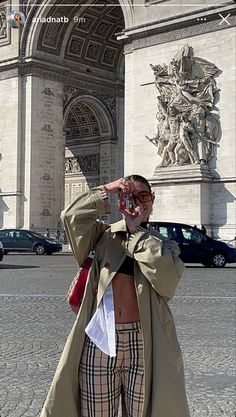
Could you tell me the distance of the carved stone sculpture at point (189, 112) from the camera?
22.6 meters

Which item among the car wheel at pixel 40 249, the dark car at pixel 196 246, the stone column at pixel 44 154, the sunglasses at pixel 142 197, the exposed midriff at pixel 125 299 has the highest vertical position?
the stone column at pixel 44 154

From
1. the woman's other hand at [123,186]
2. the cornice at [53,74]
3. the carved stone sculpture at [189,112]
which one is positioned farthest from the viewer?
the cornice at [53,74]

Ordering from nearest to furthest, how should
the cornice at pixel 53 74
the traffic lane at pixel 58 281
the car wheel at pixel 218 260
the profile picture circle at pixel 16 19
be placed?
the traffic lane at pixel 58 281 < the car wheel at pixel 218 260 < the cornice at pixel 53 74 < the profile picture circle at pixel 16 19

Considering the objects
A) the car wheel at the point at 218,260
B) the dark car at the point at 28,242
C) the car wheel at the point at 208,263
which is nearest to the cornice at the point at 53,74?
the dark car at the point at 28,242

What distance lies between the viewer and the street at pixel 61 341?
4926 millimetres

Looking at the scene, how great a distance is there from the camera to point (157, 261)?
3008 millimetres

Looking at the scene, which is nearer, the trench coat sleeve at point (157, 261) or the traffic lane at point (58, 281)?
the trench coat sleeve at point (157, 261)

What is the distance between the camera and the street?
16.2 feet

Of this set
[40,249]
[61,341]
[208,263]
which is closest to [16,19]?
[40,249]

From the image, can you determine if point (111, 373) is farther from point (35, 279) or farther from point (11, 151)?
point (11, 151)

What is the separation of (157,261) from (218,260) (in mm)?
16566
